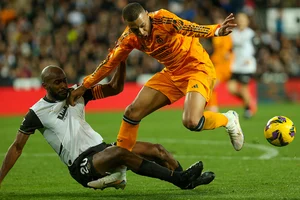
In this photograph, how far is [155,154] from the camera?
790 cm

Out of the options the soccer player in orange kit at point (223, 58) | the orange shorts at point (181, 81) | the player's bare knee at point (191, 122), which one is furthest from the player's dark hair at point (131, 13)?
the soccer player in orange kit at point (223, 58)

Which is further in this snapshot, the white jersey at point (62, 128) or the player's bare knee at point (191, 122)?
the player's bare knee at point (191, 122)

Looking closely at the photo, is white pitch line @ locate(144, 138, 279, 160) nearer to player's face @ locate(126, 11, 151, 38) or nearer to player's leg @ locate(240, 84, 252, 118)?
player's face @ locate(126, 11, 151, 38)

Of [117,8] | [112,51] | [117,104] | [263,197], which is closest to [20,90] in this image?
[117,104]

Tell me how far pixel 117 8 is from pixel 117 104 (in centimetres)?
429

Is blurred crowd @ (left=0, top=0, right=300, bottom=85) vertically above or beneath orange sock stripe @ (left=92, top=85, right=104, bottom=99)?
above

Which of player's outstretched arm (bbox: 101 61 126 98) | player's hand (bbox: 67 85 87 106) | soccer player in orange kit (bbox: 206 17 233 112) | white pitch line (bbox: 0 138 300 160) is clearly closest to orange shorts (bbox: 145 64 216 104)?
player's outstretched arm (bbox: 101 61 126 98)

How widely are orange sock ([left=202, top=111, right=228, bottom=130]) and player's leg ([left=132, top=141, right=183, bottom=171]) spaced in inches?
23.8

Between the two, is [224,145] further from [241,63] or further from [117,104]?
[117,104]

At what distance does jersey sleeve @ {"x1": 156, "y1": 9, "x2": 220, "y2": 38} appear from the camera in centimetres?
795

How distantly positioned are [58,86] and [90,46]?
15.1 m

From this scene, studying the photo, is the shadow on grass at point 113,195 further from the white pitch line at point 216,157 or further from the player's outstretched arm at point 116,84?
the white pitch line at point 216,157

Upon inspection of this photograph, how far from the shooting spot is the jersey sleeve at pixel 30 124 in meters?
7.70

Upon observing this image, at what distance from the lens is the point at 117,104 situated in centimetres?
2178
